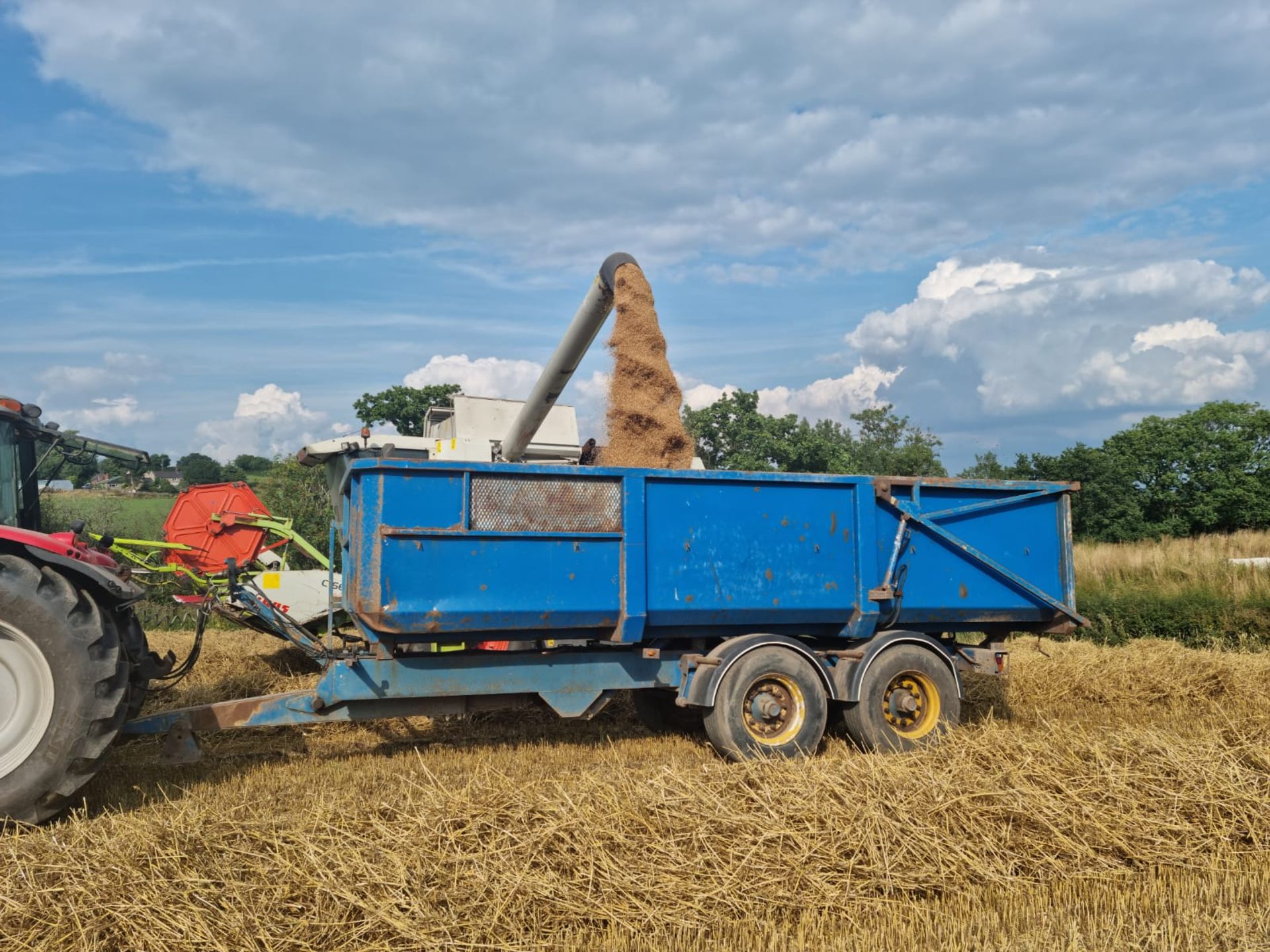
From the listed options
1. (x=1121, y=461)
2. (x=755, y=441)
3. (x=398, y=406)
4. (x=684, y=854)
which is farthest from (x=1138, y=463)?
(x=684, y=854)

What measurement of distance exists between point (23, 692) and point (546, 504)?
2.74 metres

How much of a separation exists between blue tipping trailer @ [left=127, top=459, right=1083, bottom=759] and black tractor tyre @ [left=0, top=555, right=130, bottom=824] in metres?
0.75

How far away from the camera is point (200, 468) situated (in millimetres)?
30422

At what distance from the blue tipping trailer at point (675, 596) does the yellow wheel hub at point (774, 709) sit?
0.01 m

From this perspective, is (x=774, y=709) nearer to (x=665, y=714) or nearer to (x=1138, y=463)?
(x=665, y=714)

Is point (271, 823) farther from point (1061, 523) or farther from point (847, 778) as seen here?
point (1061, 523)

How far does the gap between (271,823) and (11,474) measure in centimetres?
264

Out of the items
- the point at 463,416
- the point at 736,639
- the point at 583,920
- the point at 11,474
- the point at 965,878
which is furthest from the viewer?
the point at 463,416

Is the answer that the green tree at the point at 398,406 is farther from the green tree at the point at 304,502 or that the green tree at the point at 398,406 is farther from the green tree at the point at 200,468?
the green tree at the point at 304,502

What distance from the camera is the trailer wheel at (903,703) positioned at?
6.36 metres

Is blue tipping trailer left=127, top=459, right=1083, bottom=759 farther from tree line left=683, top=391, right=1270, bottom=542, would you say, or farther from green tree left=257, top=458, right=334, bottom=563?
tree line left=683, top=391, right=1270, bottom=542

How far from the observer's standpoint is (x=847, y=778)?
495cm

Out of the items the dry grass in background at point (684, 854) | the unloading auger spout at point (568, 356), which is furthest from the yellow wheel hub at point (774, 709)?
the unloading auger spout at point (568, 356)

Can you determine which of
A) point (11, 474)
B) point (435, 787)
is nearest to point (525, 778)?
point (435, 787)
